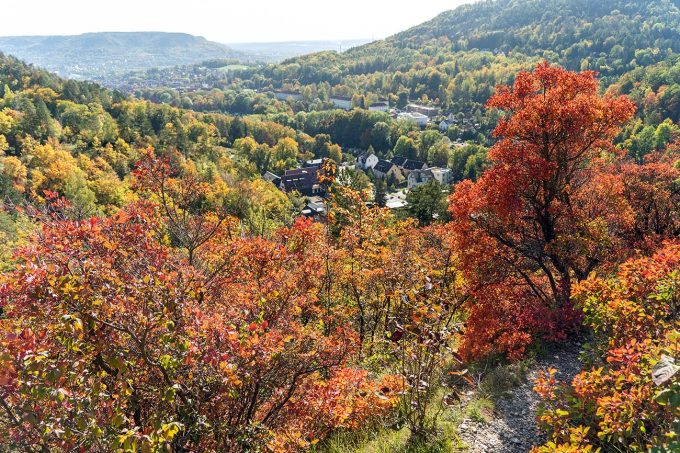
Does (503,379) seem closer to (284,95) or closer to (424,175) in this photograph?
(424,175)

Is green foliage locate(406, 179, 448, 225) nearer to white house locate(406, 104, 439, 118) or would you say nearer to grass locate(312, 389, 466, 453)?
grass locate(312, 389, 466, 453)

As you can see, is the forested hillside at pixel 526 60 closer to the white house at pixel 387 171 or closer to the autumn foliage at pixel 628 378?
the white house at pixel 387 171

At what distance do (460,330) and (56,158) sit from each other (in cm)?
5914

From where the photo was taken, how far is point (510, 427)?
7.69 meters

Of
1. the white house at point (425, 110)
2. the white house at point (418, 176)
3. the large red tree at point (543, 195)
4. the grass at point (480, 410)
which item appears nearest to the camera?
the grass at point (480, 410)

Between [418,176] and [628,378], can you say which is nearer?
[628,378]

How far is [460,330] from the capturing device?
19.5 ft

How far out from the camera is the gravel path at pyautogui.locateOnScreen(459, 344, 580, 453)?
714 centimetres

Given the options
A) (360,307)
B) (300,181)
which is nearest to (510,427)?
(360,307)

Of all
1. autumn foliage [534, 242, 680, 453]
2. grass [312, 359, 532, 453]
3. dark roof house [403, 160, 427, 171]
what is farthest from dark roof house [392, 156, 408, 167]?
autumn foliage [534, 242, 680, 453]

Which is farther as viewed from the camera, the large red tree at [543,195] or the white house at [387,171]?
the white house at [387,171]

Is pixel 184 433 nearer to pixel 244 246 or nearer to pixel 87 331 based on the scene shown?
pixel 87 331

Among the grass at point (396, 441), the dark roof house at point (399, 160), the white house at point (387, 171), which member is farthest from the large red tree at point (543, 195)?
the dark roof house at point (399, 160)

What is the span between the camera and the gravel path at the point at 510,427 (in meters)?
7.14
